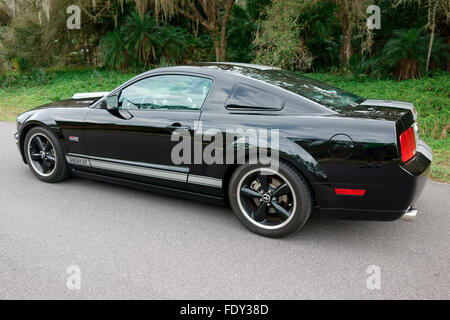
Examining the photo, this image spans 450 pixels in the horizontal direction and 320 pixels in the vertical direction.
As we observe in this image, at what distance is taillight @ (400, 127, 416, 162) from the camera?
305 centimetres

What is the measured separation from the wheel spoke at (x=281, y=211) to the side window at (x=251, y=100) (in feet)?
2.77

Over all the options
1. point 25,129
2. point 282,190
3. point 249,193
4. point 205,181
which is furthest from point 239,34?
point 282,190

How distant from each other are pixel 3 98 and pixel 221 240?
43.3 ft

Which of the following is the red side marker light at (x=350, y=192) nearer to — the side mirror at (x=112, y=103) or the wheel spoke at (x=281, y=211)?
the wheel spoke at (x=281, y=211)

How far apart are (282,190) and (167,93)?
1603 millimetres

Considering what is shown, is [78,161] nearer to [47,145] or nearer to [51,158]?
[51,158]

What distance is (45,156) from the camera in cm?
485

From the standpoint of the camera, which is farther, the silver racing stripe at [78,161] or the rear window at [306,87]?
Answer: the silver racing stripe at [78,161]

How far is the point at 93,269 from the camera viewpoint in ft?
9.63

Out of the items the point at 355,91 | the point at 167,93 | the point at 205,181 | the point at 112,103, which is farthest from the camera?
the point at 355,91

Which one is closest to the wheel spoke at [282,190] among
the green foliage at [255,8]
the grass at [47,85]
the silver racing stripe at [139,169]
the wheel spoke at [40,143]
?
the silver racing stripe at [139,169]

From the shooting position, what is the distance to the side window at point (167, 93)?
3844 mm

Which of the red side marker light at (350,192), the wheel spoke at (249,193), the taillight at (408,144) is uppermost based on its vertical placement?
the taillight at (408,144)

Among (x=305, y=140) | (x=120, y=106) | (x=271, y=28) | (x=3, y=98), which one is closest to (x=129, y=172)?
(x=120, y=106)
